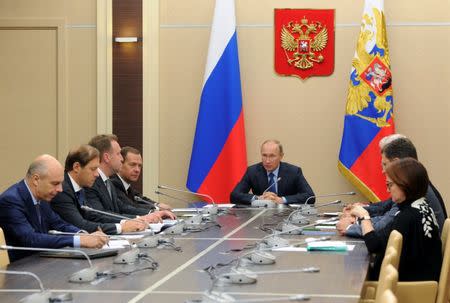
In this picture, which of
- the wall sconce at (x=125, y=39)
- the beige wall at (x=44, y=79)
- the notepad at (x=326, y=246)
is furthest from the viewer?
the beige wall at (x=44, y=79)

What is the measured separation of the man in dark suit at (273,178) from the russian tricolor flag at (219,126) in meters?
0.66

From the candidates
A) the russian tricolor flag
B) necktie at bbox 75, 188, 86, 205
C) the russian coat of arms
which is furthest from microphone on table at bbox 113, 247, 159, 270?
the russian coat of arms

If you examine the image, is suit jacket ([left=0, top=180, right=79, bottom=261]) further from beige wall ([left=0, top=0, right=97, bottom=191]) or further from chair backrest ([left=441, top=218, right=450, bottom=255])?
beige wall ([left=0, top=0, right=97, bottom=191])

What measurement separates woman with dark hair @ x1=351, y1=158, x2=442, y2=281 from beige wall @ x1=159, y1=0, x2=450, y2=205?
437cm

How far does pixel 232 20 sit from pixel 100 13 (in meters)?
1.37

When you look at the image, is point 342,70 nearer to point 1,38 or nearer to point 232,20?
point 232,20

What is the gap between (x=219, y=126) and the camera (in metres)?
9.27

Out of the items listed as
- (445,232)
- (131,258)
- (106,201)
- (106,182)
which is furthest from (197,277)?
(106,182)

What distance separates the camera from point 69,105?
948 cm

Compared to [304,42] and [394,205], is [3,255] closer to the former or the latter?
→ [394,205]

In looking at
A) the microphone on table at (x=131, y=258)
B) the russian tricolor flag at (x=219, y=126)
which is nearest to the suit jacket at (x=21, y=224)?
the microphone on table at (x=131, y=258)

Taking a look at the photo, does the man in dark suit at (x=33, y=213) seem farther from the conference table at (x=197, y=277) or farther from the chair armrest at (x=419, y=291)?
the chair armrest at (x=419, y=291)

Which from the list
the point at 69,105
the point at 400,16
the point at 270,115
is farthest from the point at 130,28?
the point at 400,16

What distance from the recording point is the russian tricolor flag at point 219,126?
9.17m
